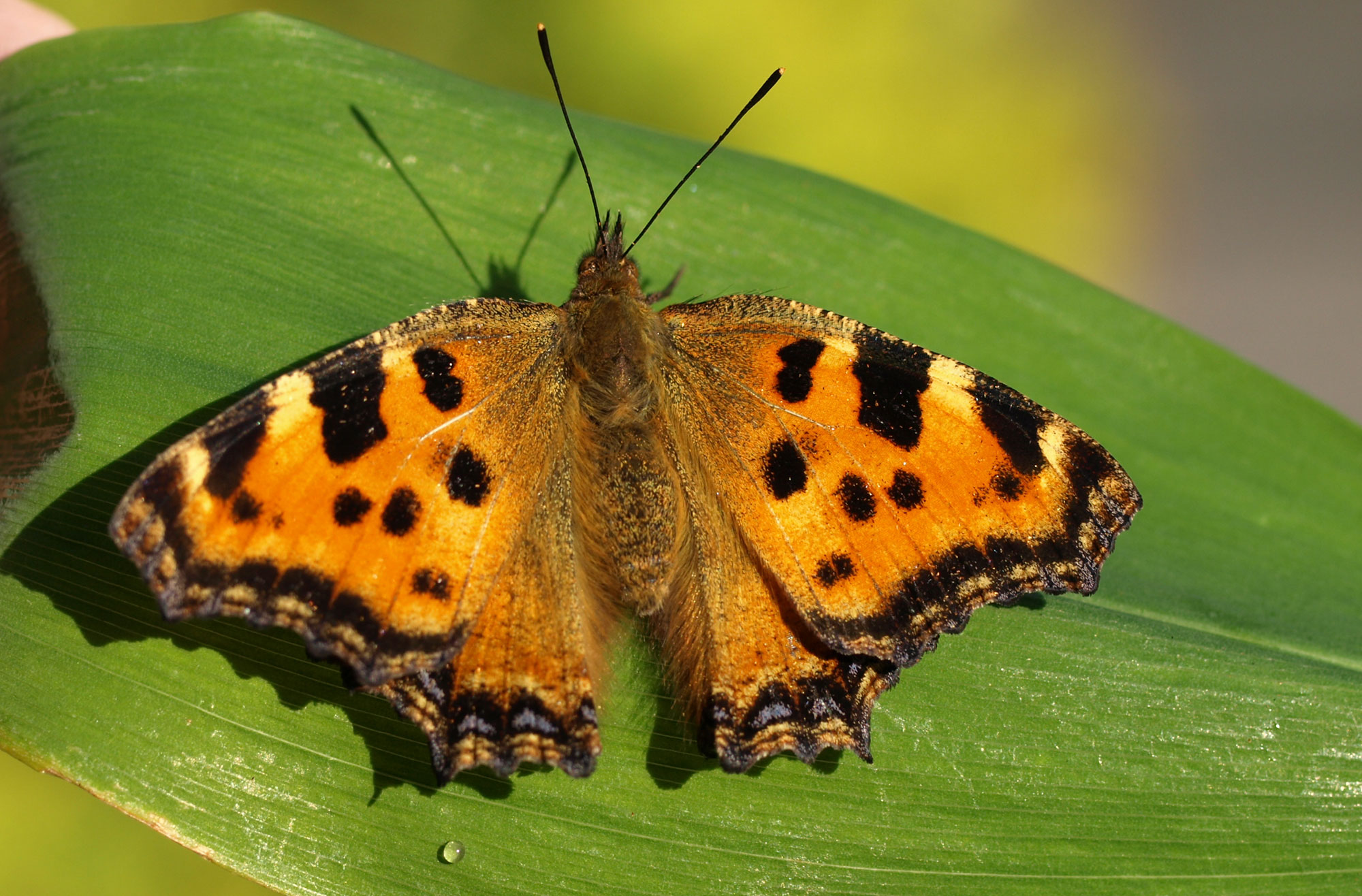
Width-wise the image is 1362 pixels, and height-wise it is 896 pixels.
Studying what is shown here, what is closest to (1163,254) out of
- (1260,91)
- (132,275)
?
(1260,91)

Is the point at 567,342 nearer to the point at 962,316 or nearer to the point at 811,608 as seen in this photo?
the point at 811,608

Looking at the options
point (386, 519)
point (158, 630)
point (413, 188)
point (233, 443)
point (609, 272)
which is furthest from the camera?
point (413, 188)

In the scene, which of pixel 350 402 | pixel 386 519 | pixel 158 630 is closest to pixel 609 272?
pixel 350 402

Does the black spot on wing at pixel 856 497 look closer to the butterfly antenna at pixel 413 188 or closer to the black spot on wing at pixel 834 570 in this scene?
the black spot on wing at pixel 834 570

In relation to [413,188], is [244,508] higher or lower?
lower

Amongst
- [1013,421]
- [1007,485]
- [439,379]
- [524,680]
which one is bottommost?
[524,680]

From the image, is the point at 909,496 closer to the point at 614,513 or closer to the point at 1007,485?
the point at 1007,485

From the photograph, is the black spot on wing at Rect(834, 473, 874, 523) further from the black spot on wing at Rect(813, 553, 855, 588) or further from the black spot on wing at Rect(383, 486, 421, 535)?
the black spot on wing at Rect(383, 486, 421, 535)

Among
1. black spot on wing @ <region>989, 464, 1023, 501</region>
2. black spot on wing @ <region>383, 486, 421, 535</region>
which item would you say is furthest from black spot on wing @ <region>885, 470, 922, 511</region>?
black spot on wing @ <region>383, 486, 421, 535</region>
